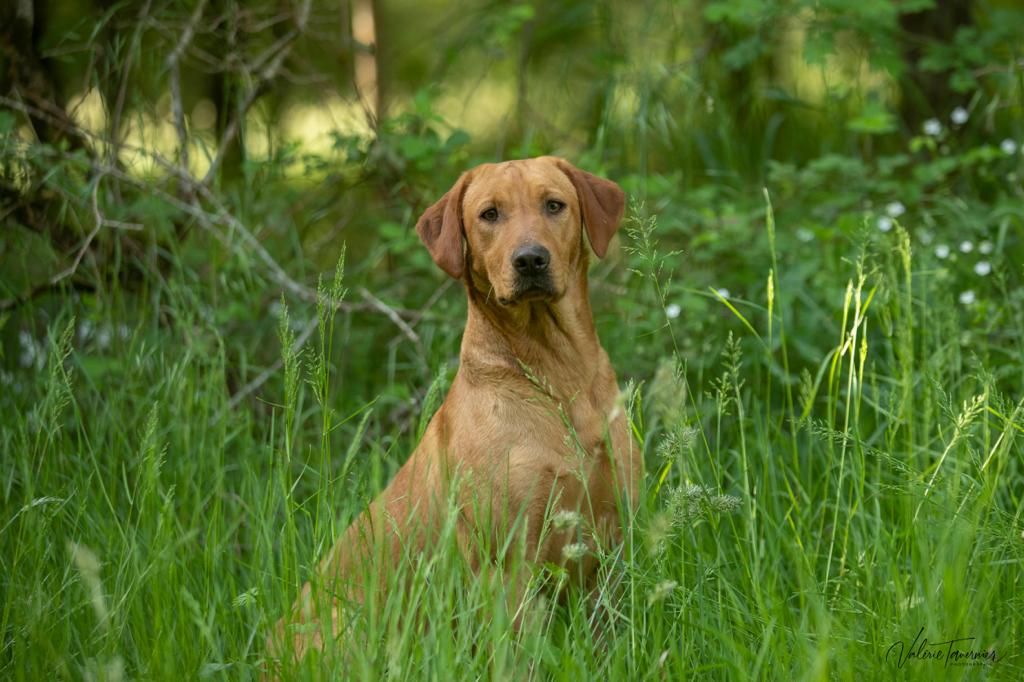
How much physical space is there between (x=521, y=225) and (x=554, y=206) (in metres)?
0.16

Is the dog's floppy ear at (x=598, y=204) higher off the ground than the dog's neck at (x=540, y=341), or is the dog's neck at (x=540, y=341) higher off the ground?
the dog's floppy ear at (x=598, y=204)

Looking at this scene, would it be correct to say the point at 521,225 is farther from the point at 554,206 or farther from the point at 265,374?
the point at 265,374

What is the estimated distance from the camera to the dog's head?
323 centimetres

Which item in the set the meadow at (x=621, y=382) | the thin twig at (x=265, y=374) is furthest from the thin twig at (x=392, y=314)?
the thin twig at (x=265, y=374)

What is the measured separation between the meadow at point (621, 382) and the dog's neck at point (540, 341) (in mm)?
224

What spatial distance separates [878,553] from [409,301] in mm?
2942

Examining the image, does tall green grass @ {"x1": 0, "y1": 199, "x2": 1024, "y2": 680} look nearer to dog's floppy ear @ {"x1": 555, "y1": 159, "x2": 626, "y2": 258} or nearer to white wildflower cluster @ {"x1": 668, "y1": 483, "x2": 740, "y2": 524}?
white wildflower cluster @ {"x1": 668, "y1": 483, "x2": 740, "y2": 524}

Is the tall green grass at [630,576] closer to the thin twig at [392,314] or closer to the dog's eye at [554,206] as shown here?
the dog's eye at [554,206]

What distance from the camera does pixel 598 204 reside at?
348 cm

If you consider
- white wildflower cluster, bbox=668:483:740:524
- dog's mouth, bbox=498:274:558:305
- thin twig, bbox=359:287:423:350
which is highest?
dog's mouth, bbox=498:274:558:305

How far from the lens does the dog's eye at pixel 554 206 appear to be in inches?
134

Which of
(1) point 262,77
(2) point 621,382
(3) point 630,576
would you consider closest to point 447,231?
(3) point 630,576

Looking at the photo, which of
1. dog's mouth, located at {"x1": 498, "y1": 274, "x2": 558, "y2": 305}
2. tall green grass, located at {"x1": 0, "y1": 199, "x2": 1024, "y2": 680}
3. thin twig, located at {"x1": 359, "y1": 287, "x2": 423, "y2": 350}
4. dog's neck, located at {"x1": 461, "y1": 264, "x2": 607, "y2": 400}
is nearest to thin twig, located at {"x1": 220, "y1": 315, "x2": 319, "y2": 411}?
thin twig, located at {"x1": 359, "y1": 287, "x2": 423, "y2": 350}

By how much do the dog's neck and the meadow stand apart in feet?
0.73
